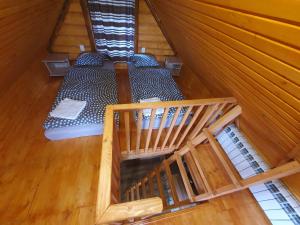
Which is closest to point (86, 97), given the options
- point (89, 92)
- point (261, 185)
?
point (89, 92)

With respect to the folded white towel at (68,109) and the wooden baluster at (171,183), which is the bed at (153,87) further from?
the folded white towel at (68,109)

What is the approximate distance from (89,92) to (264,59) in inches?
86.6

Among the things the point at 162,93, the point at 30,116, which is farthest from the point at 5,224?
the point at 162,93

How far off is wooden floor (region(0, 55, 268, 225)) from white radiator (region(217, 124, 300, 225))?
0.24 m

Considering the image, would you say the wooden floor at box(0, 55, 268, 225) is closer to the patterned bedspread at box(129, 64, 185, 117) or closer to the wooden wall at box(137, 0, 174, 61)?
the patterned bedspread at box(129, 64, 185, 117)

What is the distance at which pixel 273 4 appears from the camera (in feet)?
1.81

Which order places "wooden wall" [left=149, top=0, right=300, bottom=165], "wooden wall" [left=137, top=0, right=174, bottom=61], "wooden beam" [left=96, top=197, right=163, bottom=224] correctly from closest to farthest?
"wooden wall" [left=149, top=0, right=300, bottom=165], "wooden beam" [left=96, top=197, right=163, bottom=224], "wooden wall" [left=137, top=0, right=174, bottom=61]

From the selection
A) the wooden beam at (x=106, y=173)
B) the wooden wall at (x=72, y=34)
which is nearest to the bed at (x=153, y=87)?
the wooden beam at (x=106, y=173)

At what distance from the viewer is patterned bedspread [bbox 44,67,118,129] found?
1940 mm

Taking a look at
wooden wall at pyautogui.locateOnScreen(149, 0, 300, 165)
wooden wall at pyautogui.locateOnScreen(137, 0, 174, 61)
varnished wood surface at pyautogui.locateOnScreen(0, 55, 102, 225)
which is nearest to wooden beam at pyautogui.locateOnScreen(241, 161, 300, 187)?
wooden wall at pyautogui.locateOnScreen(149, 0, 300, 165)

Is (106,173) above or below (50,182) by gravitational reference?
below

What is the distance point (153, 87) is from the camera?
2535 millimetres

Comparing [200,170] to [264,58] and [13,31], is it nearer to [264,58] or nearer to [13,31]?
[264,58]

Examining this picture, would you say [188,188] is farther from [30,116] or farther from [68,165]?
[30,116]
